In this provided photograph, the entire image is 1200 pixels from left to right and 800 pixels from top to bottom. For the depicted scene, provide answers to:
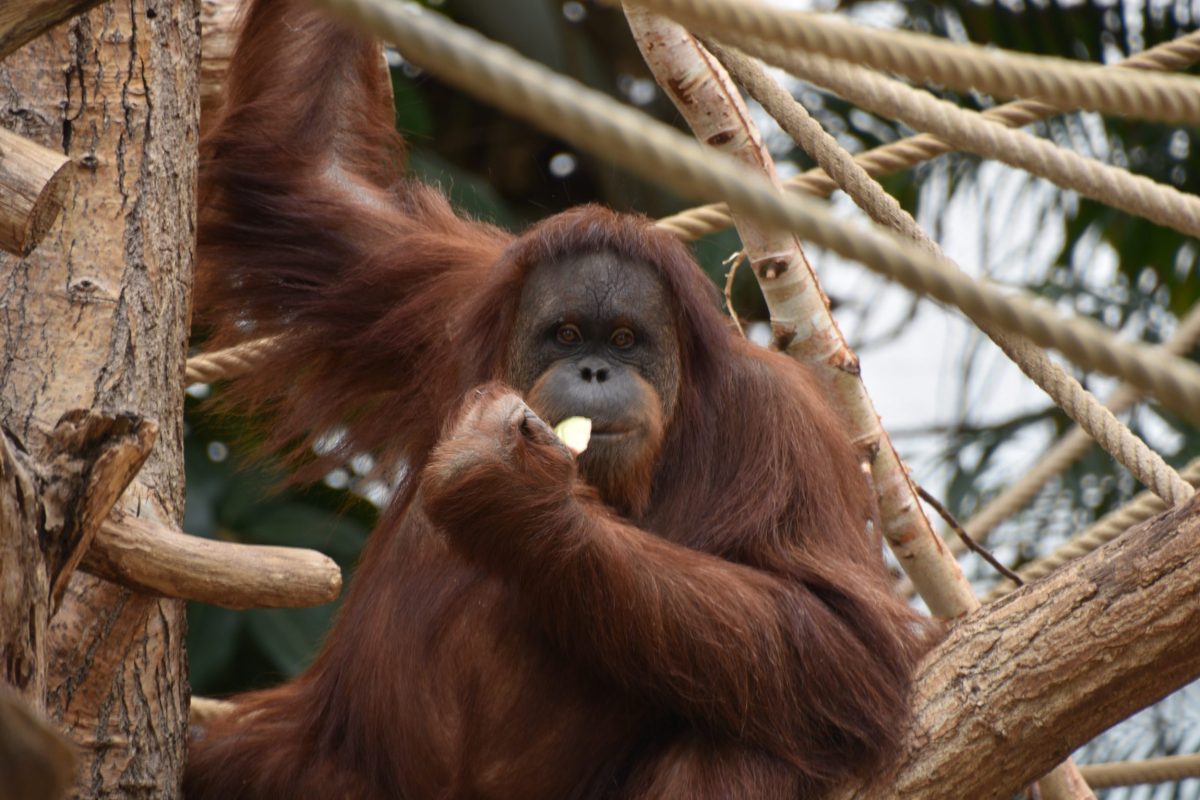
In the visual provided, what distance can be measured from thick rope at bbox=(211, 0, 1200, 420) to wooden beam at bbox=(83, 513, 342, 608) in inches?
42.8

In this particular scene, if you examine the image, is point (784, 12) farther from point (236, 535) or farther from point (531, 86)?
point (236, 535)

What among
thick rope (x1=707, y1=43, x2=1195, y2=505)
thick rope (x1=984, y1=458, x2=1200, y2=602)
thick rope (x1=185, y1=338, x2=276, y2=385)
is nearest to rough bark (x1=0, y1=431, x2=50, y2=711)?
thick rope (x1=185, y1=338, x2=276, y2=385)

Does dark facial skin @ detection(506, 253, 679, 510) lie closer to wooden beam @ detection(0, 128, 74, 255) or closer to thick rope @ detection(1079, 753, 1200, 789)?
wooden beam @ detection(0, 128, 74, 255)

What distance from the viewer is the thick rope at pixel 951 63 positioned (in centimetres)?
189

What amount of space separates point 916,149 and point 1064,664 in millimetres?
2029

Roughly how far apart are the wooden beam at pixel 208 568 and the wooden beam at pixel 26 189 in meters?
0.54

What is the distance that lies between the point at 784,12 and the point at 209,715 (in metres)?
2.84

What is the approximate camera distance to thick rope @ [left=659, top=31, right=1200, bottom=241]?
13.4 feet

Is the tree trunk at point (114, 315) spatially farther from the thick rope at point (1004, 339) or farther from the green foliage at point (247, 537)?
the green foliage at point (247, 537)

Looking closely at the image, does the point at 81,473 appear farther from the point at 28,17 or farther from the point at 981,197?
the point at 981,197

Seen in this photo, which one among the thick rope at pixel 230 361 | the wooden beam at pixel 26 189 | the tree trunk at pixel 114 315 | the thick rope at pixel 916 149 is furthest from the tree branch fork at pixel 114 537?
the thick rope at pixel 916 149

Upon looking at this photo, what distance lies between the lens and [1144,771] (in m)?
4.35

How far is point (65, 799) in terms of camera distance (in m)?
2.74

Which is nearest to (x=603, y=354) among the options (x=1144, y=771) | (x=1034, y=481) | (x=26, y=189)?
(x=26, y=189)
